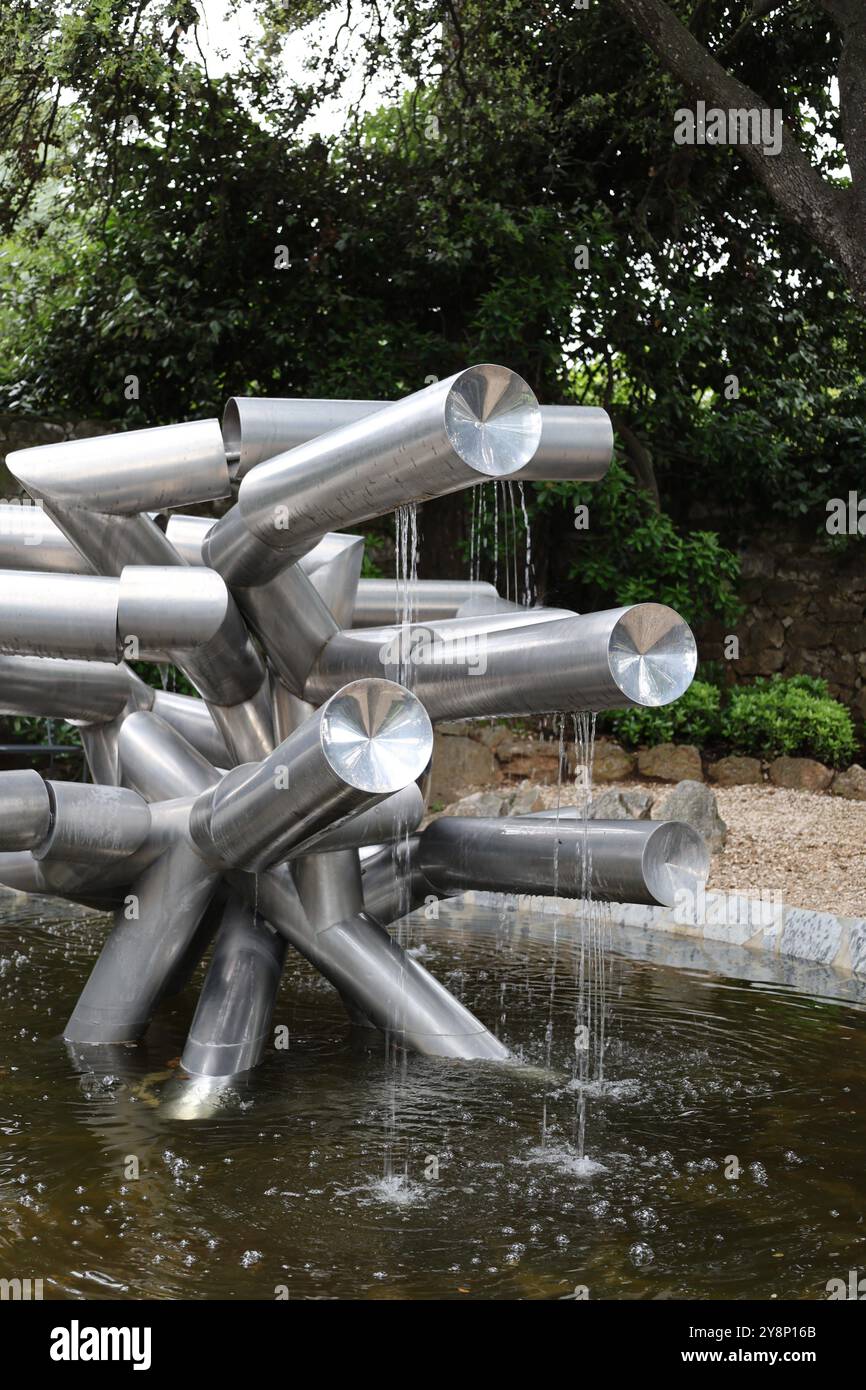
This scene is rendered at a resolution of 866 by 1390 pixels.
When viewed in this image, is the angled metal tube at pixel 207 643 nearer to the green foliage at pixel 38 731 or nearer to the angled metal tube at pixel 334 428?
the angled metal tube at pixel 334 428

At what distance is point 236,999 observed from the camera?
4891mm

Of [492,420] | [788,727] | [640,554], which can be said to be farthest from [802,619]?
[492,420]

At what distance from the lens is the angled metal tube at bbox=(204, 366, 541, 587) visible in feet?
11.6

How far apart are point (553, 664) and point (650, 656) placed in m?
0.30

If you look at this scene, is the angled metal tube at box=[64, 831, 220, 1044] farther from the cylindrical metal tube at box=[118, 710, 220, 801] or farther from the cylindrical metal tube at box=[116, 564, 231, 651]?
the cylindrical metal tube at box=[116, 564, 231, 651]

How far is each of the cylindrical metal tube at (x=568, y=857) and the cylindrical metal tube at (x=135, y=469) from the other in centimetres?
173

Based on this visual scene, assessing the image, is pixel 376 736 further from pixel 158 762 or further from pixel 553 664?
pixel 158 762

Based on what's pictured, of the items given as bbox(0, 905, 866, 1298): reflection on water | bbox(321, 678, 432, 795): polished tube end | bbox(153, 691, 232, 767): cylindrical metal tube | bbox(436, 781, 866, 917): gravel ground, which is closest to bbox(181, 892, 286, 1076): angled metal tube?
bbox(0, 905, 866, 1298): reflection on water

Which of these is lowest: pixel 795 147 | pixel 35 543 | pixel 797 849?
pixel 797 849

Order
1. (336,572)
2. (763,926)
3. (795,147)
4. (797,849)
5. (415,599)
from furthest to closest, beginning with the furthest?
(795,147) → (797,849) → (763,926) → (415,599) → (336,572)

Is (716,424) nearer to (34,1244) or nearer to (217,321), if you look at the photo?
(217,321)

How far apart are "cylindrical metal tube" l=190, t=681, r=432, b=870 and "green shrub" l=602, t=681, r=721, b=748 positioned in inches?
326

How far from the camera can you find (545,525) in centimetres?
1356
